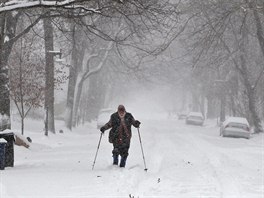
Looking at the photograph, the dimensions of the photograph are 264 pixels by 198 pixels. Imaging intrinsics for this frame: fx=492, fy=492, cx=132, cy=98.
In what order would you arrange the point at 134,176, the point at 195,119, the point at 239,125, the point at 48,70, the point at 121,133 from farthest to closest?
the point at 195,119
the point at 239,125
the point at 48,70
the point at 121,133
the point at 134,176

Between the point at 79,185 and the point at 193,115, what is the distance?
40050 millimetres

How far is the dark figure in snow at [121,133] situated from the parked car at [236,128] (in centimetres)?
1793

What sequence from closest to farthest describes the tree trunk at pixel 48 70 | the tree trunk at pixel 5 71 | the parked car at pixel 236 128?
the tree trunk at pixel 5 71 < the tree trunk at pixel 48 70 < the parked car at pixel 236 128

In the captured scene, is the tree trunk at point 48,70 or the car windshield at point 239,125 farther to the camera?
the car windshield at point 239,125

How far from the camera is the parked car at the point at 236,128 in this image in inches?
1171

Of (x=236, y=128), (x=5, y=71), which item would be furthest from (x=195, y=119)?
(x=5, y=71)

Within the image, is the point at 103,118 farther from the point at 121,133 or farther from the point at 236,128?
the point at 121,133

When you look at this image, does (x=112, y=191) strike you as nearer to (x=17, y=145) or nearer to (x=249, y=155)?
(x=17, y=145)

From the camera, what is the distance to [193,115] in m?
49.5

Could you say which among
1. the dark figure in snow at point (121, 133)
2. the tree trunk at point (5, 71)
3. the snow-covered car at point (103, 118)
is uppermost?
the tree trunk at point (5, 71)

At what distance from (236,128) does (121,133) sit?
18.3m

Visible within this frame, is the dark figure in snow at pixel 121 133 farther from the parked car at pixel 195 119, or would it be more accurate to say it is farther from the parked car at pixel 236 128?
the parked car at pixel 195 119

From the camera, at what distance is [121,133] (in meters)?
13.0

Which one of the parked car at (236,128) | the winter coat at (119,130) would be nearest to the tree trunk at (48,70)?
the winter coat at (119,130)
